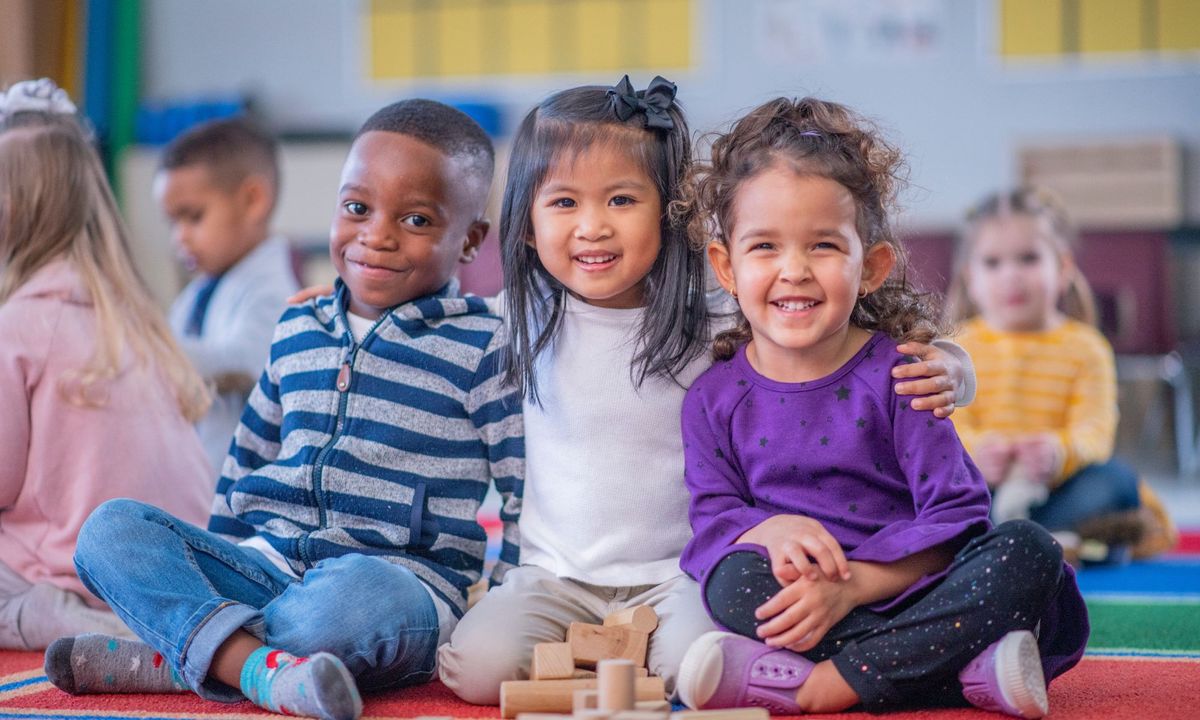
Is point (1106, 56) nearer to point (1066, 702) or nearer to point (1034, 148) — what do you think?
point (1034, 148)

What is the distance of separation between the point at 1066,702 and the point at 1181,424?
3.51 m

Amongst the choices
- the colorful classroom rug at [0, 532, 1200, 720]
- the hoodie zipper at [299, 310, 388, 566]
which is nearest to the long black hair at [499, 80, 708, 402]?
the hoodie zipper at [299, 310, 388, 566]

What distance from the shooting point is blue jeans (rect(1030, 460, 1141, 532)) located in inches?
91.4

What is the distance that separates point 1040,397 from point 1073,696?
4.19ft

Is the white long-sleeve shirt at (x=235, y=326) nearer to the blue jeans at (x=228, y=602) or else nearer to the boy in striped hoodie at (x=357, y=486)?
the boy in striped hoodie at (x=357, y=486)

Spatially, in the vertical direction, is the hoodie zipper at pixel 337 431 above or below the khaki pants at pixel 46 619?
above

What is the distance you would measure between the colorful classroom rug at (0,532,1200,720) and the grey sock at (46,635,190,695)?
1cm

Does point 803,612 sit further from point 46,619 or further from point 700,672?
point 46,619

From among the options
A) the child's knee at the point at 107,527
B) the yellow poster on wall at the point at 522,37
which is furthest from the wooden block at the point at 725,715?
the yellow poster on wall at the point at 522,37

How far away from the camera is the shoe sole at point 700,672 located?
111cm

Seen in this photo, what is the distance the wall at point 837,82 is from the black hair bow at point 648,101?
3.34m

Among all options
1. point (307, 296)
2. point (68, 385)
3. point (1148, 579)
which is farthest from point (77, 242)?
point (1148, 579)

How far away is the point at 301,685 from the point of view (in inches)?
42.6

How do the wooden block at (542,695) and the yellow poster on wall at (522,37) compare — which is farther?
the yellow poster on wall at (522,37)
